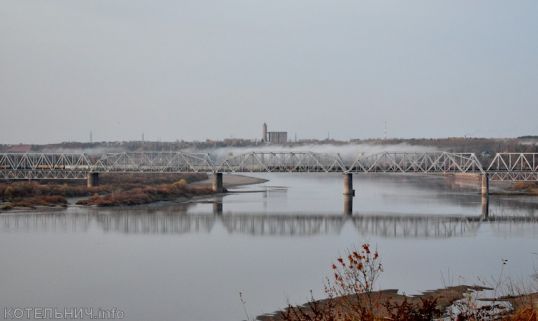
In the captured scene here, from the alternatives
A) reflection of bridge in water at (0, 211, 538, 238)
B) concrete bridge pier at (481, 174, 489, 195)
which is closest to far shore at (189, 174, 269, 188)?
concrete bridge pier at (481, 174, 489, 195)

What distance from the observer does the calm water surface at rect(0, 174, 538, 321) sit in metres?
19.8

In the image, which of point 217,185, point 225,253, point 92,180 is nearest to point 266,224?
point 225,253

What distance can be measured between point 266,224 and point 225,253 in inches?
536

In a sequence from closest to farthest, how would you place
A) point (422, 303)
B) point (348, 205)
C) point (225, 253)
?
point (422, 303) → point (225, 253) → point (348, 205)

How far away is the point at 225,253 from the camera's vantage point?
29438mm

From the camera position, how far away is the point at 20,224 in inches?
1607

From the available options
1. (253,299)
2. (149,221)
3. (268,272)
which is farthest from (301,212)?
(253,299)

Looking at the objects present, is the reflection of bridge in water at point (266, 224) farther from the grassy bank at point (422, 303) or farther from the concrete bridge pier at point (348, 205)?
the grassy bank at point (422, 303)

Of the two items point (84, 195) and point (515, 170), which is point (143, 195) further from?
point (515, 170)

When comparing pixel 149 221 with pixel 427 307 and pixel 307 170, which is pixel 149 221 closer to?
pixel 427 307

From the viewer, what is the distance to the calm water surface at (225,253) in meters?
19.8

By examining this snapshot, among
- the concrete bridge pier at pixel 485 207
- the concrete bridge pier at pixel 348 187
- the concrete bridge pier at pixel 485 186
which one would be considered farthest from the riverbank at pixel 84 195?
the concrete bridge pier at pixel 485 186

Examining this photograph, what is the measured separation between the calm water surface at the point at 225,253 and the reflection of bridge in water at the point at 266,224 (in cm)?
7

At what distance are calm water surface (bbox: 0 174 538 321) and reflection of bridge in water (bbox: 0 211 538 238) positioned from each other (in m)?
0.07
